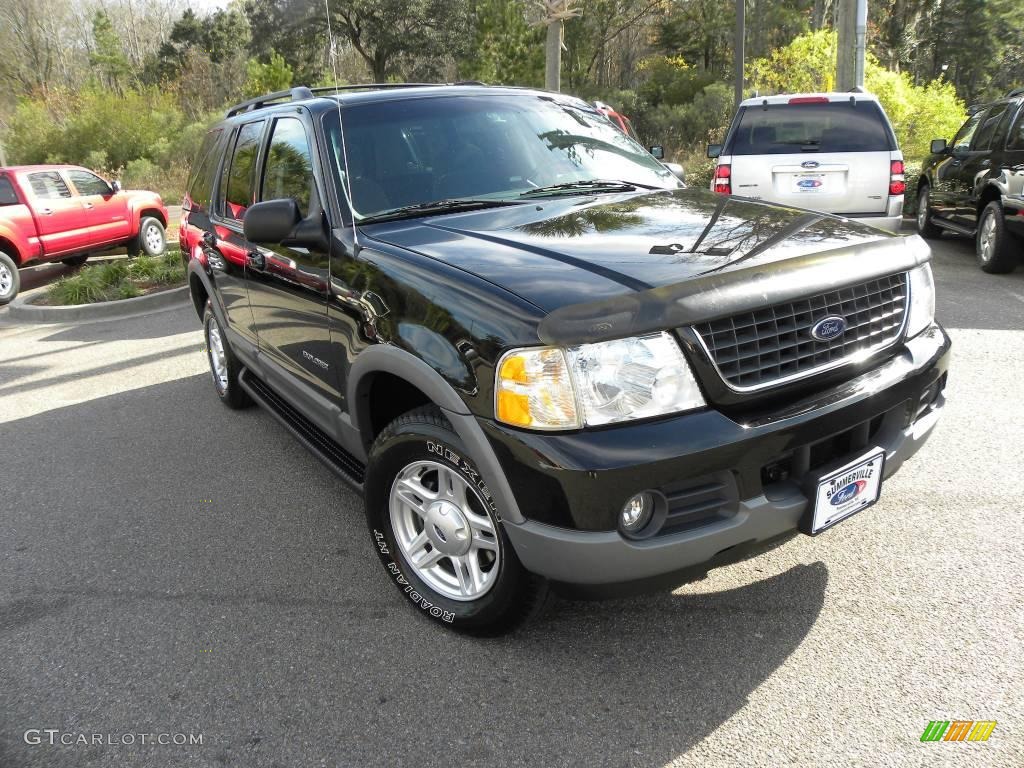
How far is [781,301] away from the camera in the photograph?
2.37m

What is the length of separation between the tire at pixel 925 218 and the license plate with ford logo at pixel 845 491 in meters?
9.17

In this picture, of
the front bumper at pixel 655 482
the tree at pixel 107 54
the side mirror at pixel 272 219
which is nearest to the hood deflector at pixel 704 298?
the front bumper at pixel 655 482

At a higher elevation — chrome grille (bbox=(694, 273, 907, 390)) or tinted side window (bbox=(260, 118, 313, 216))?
tinted side window (bbox=(260, 118, 313, 216))

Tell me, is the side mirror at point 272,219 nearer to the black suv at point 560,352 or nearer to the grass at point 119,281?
the black suv at point 560,352

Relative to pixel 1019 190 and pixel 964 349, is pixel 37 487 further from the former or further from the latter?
pixel 1019 190

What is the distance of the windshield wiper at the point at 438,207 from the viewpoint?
10.6 feet

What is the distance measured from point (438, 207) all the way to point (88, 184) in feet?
36.9

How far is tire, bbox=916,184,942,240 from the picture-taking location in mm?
10469

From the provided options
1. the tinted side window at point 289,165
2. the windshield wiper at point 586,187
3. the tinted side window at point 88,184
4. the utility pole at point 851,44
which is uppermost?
the utility pole at point 851,44

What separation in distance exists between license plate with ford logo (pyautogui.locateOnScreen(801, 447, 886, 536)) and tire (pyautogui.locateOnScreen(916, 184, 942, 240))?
30.1 ft

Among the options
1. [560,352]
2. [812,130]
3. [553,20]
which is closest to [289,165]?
[560,352]

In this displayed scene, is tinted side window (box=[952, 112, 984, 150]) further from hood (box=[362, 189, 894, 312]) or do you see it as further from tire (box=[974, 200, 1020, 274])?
hood (box=[362, 189, 894, 312])

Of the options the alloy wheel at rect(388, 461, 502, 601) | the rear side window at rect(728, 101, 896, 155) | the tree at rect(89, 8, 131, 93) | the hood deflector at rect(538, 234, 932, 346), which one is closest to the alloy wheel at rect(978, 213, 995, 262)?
the rear side window at rect(728, 101, 896, 155)

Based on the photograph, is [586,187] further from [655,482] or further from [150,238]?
[150,238]
